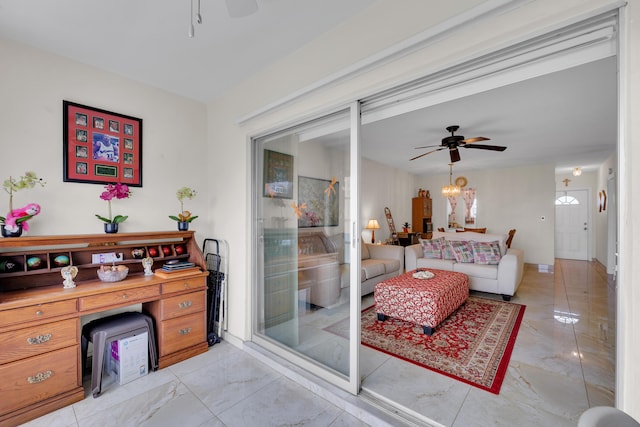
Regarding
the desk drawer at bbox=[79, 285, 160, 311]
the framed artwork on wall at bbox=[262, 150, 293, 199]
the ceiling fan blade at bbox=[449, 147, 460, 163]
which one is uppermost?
the ceiling fan blade at bbox=[449, 147, 460, 163]

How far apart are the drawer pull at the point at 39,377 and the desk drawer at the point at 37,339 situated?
0.46ft

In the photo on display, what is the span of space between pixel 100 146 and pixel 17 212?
0.80 metres

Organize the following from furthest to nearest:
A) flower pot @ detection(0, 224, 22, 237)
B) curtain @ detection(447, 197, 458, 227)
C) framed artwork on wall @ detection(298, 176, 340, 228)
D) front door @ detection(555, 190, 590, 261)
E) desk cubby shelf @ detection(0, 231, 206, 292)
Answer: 1. curtain @ detection(447, 197, 458, 227)
2. front door @ detection(555, 190, 590, 261)
3. framed artwork on wall @ detection(298, 176, 340, 228)
4. desk cubby shelf @ detection(0, 231, 206, 292)
5. flower pot @ detection(0, 224, 22, 237)

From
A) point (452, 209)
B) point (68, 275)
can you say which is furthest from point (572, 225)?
point (68, 275)

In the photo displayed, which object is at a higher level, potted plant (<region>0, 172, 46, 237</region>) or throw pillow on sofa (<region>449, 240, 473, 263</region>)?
potted plant (<region>0, 172, 46, 237</region>)

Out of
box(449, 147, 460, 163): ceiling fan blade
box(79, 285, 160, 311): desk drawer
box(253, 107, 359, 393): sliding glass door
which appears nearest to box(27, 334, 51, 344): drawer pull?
box(79, 285, 160, 311): desk drawer

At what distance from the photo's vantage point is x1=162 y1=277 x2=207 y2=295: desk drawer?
2385 mm

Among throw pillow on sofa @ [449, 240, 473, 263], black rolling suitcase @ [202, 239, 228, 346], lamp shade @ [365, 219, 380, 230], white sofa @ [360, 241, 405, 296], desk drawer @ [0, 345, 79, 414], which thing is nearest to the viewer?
desk drawer @ [0, 345, 79, 414]

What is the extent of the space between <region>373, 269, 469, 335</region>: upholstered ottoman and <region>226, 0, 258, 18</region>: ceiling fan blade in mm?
2826

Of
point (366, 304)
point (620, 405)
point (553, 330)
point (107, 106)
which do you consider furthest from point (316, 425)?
point (107, 106)

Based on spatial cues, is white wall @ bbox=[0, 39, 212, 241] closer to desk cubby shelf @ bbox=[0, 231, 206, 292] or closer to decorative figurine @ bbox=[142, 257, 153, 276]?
desk cubby shelf @ bbox=[0, 231, 206, 292]

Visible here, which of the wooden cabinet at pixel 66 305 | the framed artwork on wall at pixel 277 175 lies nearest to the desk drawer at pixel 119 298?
the wooden cabinet at pixel 66 305

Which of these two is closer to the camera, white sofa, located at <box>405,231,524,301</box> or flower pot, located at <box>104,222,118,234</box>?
flower pot, located at <box>104,222,118,234</box>

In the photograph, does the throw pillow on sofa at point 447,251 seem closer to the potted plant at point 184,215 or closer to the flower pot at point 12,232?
the potted plant at point 184,215
